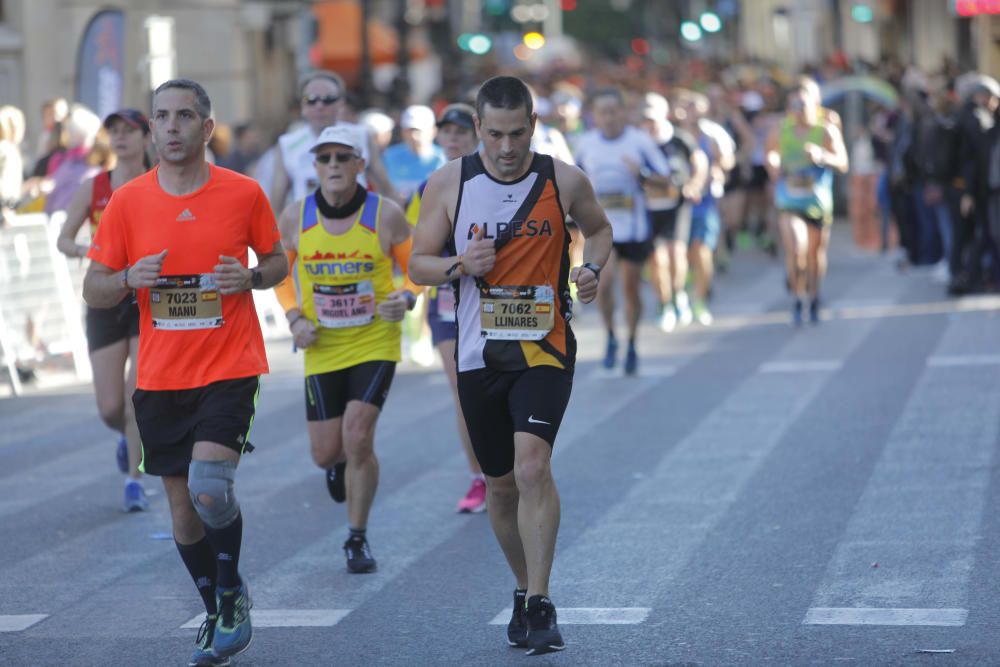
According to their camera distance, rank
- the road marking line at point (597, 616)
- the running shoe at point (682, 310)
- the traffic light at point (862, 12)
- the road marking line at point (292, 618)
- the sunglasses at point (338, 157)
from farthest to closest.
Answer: the traffic light at point (862, 12), the running shoe at point (682, 310), the sunglasses at point (338, 157), the road marking line at point (292, 618), the road marking line at point (597, 616)

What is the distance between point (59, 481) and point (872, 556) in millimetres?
4900

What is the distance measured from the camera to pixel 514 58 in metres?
81.6

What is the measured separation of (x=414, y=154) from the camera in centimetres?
1341

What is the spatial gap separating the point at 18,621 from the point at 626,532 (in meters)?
2.74

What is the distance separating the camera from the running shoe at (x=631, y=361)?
14.0 meters

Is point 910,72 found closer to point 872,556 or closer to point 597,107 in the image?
point 597,107

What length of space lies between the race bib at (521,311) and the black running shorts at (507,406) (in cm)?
13

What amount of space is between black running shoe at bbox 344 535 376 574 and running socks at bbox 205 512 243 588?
1.47 meters

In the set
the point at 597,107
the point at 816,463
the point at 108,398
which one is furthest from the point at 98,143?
the point at 816,463

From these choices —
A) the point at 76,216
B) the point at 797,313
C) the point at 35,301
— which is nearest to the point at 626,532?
the point at 76,216

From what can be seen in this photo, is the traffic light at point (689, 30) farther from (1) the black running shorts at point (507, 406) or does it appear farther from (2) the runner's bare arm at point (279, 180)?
(1) the black running shorts at point (507, 406)

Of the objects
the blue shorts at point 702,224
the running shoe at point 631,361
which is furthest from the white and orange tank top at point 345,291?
the blue shorts at point 702,224

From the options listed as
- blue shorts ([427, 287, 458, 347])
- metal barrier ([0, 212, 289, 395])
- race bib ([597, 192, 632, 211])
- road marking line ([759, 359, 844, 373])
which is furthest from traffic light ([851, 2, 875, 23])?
blue shorts ([427, 287, 458, 347])

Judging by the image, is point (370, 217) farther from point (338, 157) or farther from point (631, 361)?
point (631, 361)
